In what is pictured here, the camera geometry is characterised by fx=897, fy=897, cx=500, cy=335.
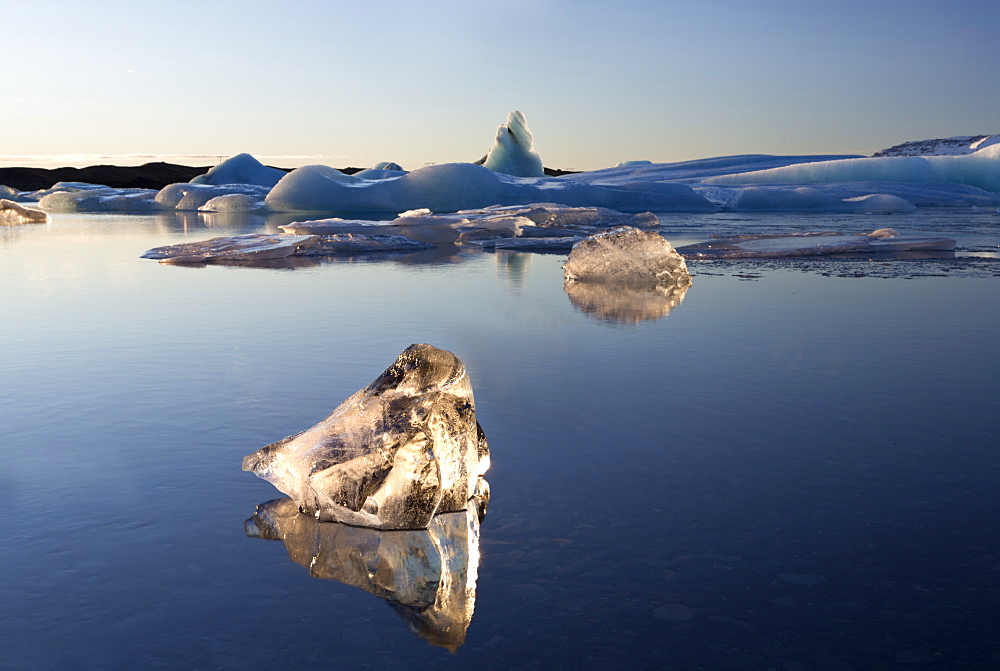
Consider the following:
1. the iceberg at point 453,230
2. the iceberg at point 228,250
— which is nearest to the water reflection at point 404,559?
the iceberg at point 228,250

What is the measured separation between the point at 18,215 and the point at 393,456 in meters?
19.2

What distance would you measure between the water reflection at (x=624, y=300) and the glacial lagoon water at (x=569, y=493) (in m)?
0.26

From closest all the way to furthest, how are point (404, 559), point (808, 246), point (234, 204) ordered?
point (404, 559)
point (808, 246)
point (234, 204)

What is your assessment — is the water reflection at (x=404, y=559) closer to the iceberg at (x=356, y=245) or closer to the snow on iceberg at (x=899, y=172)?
the iceberg at (x=356, y=245)

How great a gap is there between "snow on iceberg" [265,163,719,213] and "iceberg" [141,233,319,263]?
43.6 feet

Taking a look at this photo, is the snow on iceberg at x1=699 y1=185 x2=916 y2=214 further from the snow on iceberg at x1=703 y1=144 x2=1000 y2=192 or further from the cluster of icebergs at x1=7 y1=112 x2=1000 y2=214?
the snow on iceberg at x1=703 y1=144 x2=1000 y2=192

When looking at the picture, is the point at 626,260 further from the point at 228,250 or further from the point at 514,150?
the point at 514,150

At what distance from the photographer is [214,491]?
2.10m

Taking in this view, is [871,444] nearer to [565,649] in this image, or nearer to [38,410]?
[565,649]

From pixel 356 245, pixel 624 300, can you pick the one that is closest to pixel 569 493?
pixel 624 300

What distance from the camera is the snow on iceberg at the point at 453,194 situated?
22875 mm

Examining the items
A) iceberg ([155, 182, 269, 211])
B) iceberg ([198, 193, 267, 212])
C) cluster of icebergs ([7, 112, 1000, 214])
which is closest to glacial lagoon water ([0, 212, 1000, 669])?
cluster of icebergs ([7, 112, 1000, 214])

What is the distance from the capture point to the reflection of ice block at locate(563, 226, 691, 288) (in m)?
6.77

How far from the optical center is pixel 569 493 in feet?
6.85
